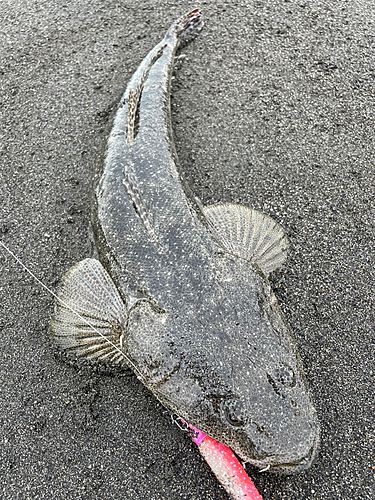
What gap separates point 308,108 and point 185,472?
138 inches

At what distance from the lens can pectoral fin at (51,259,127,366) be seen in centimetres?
308

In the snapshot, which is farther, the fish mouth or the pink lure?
the pink lure

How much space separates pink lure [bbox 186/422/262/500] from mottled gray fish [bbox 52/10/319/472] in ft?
0.55

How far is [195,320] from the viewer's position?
2664mm

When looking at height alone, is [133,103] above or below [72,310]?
above

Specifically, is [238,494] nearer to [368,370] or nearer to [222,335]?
[222,335]

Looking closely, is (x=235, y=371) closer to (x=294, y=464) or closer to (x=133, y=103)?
(x=294, y=464)

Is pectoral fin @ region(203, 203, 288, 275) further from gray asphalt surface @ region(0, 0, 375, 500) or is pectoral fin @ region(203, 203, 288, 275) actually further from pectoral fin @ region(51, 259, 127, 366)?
pectoral fin @ region(51, 259, 127, 366)

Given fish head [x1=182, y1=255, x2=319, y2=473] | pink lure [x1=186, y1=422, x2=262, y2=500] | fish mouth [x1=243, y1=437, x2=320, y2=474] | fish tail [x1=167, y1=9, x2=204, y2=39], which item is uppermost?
fish tail [x1=167, y1=9, x2=204, y2=39]

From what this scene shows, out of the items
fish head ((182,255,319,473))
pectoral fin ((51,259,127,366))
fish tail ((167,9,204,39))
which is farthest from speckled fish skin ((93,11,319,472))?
fish tail ((167,9,204,39))

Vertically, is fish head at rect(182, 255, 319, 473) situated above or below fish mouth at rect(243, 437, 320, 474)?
above

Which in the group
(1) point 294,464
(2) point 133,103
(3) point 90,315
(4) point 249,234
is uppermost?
(2) point 133,103

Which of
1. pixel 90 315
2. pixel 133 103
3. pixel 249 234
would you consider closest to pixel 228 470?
pixel 90 315

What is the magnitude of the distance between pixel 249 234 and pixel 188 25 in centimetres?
287
